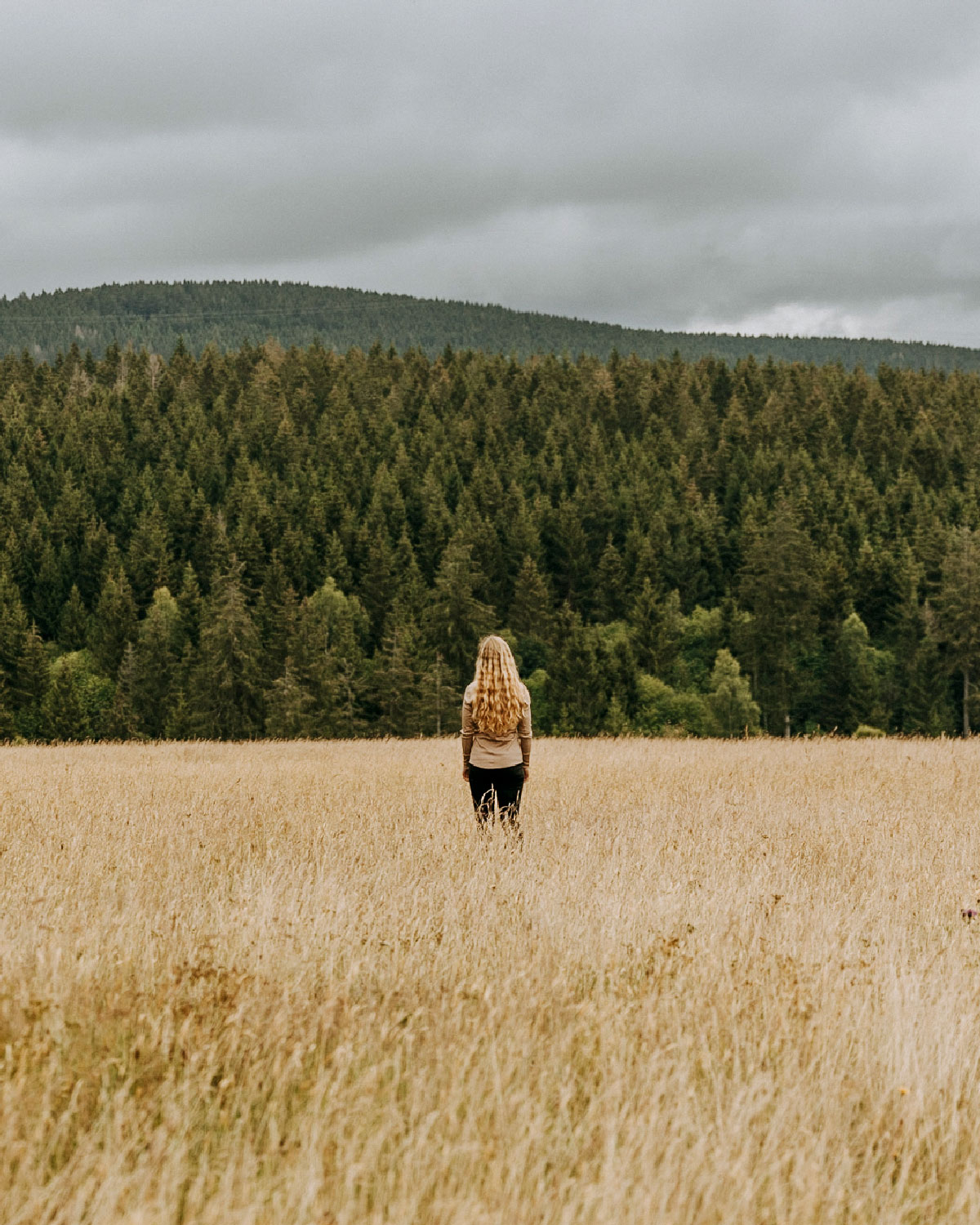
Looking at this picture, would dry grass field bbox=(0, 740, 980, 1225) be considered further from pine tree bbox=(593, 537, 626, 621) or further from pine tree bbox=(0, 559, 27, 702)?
pine tree bbox=(593, 537, 626, 621)

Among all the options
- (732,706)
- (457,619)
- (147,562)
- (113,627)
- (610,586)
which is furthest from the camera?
(610,586)

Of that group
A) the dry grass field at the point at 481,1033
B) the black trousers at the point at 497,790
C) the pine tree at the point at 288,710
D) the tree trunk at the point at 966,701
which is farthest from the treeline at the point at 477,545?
the dry grass field at the point at 481,1033

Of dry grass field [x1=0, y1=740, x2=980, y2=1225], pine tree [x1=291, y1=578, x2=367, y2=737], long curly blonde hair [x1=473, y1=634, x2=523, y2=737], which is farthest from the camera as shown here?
pine tree [x1=291, y1=578, x2=367, y2=737]

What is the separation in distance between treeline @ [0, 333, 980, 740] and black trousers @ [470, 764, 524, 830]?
63197 mm

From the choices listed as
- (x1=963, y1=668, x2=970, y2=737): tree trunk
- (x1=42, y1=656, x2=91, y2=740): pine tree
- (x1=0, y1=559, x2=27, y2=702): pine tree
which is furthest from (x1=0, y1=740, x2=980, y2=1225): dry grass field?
(x1=0, y1=559, x2=27, y2=702): pine tree

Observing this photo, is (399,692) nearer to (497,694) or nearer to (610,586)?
(610,586)

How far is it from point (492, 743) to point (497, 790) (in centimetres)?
40

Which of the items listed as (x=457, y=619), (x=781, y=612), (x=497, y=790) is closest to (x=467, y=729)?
(x=497, y=790)

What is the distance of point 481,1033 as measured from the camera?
366 cm

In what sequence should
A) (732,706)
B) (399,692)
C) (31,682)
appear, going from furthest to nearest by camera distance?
(31,682), (399,692), (732,706)

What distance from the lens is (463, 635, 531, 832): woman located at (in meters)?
7.72

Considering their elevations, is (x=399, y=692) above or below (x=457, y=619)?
below

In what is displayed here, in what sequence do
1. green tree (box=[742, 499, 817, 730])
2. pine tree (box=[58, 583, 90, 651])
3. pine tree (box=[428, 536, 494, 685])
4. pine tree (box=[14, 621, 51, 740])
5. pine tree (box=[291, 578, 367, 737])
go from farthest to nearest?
pine tree (box=[58, 583, 90, 651]) → green tree (box=[742, 499, 817, 730]) → pine tree (box=[428, 536, 494, 685]) → pine tree (box=[14, 621, 51, 740]) → pine tree (box=[291, 578, 367, 737])

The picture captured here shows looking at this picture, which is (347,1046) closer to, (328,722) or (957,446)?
(328,722)
